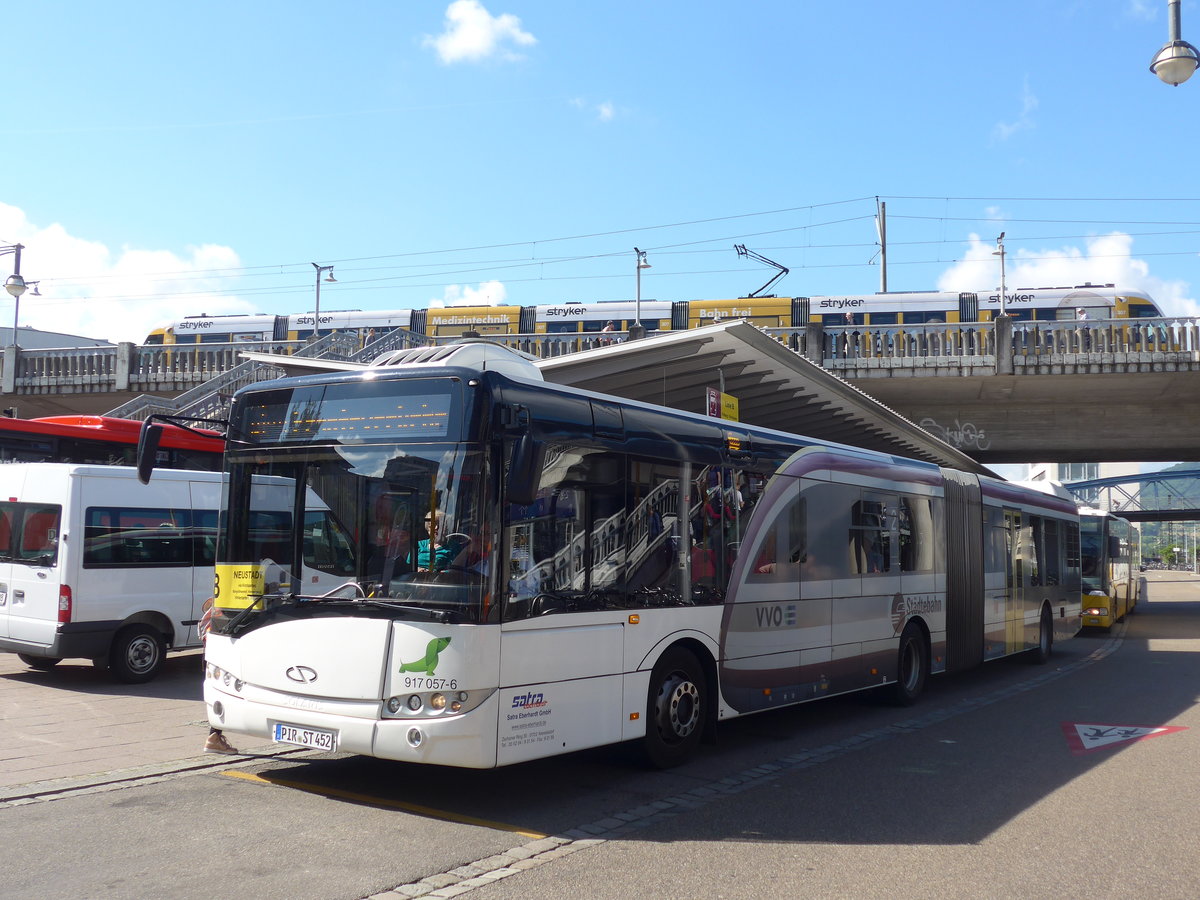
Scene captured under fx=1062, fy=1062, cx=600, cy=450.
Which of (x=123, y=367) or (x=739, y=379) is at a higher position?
(x=123, y=367)

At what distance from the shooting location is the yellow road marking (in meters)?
6.59

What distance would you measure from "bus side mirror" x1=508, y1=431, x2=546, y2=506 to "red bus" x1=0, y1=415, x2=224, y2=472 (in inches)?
476

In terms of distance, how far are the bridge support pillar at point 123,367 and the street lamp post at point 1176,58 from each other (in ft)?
85.0

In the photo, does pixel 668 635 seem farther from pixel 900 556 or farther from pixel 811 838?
pixel 900 556

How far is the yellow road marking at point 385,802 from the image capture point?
6.59m

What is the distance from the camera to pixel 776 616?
9.94 metres

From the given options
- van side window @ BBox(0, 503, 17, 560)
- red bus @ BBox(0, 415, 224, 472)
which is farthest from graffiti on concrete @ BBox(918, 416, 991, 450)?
van side window @ BBox(0, 503, 17, 560)

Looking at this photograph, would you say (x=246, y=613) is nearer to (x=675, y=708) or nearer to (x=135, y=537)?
(x=675, y=708)

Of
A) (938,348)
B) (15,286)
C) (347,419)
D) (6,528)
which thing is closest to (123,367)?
(15,286)

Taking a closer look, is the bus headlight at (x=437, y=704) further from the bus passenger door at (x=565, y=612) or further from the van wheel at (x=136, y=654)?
the van wheel at (x=136, y=654)

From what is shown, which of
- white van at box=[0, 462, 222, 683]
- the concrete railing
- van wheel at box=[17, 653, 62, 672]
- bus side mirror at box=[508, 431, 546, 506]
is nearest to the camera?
bus side mirror at box=[508, 431, 546, 506]

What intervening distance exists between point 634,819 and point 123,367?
1029 inches

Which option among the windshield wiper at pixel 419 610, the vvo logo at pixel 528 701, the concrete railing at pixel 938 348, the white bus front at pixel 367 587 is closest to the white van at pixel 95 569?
the white bus front at pixel 367 587

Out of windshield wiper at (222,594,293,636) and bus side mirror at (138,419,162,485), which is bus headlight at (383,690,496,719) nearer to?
windshield wiper at (222,594,293,636)
